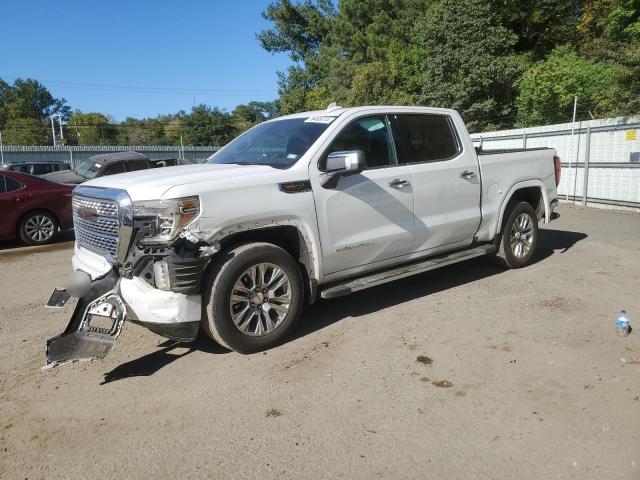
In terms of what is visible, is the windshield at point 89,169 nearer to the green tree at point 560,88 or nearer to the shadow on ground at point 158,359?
the shadow on ground at point 158,359

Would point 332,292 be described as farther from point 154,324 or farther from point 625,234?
Answer: point 625,234

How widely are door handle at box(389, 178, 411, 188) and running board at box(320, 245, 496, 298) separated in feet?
2.70

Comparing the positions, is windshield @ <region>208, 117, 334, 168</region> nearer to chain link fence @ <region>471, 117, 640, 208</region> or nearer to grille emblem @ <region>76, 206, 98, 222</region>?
grille emblem @ <region>76, 206, 98, 222</region>

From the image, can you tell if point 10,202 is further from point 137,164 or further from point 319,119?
point 319,119

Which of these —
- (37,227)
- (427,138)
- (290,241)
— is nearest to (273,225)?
(290,241)

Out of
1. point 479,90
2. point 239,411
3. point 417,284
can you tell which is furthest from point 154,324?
point 479,90

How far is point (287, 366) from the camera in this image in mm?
4070

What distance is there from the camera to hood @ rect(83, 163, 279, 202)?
3889 mm

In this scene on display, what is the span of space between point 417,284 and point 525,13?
1301 inches

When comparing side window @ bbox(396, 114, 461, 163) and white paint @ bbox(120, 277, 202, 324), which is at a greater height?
side window @ bbox(396, 114, 461, 163)

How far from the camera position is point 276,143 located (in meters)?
5.04

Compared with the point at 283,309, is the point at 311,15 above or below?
above

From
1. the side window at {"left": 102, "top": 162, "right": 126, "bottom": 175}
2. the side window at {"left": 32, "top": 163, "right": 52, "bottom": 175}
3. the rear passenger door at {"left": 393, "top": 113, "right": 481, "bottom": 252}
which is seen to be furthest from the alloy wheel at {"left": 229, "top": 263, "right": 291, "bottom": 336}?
the side window at {"left": 32, "top": 163, "right": 52, "bottom": 175}

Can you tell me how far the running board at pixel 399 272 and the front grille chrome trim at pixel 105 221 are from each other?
1.68 metres
